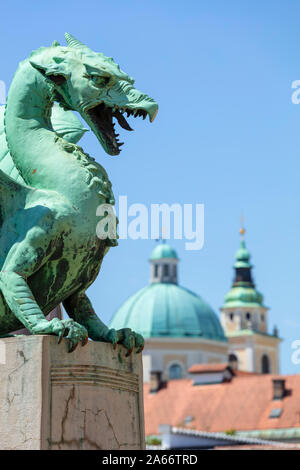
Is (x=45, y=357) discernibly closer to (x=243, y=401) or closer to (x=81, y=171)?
(x=81, y=171)

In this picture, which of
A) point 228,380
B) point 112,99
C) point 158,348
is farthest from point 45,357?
point 158,348

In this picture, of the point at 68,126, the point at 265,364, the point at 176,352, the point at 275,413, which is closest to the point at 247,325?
the point at 265,364

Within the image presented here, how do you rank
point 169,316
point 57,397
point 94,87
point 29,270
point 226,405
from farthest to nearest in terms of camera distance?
point 169,316
point 226,405
point 94,87
point 29,270
point 57,397

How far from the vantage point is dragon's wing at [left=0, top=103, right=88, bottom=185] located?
880 centimetres

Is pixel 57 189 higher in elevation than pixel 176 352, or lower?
lower

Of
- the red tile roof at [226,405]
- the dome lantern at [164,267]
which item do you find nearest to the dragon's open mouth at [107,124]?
the red tile roof at [226,405]

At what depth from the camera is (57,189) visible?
314 inches

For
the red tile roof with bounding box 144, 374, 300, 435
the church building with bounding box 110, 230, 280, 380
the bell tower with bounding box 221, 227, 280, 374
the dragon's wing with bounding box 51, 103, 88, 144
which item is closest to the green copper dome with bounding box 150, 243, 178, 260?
the church building with bounding box 110, 230, 280, 380

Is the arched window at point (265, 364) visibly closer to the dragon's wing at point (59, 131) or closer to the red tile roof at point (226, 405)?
the red tile roof at point (226, 405)

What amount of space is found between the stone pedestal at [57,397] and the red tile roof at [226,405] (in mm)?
62859

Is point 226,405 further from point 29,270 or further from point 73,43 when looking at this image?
point 29,270

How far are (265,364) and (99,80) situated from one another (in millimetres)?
115230

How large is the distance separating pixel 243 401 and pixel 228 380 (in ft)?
20.1

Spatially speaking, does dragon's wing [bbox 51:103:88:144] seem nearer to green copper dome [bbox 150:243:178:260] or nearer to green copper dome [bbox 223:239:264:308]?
green copper dome [bbox 150:243:178:260]
